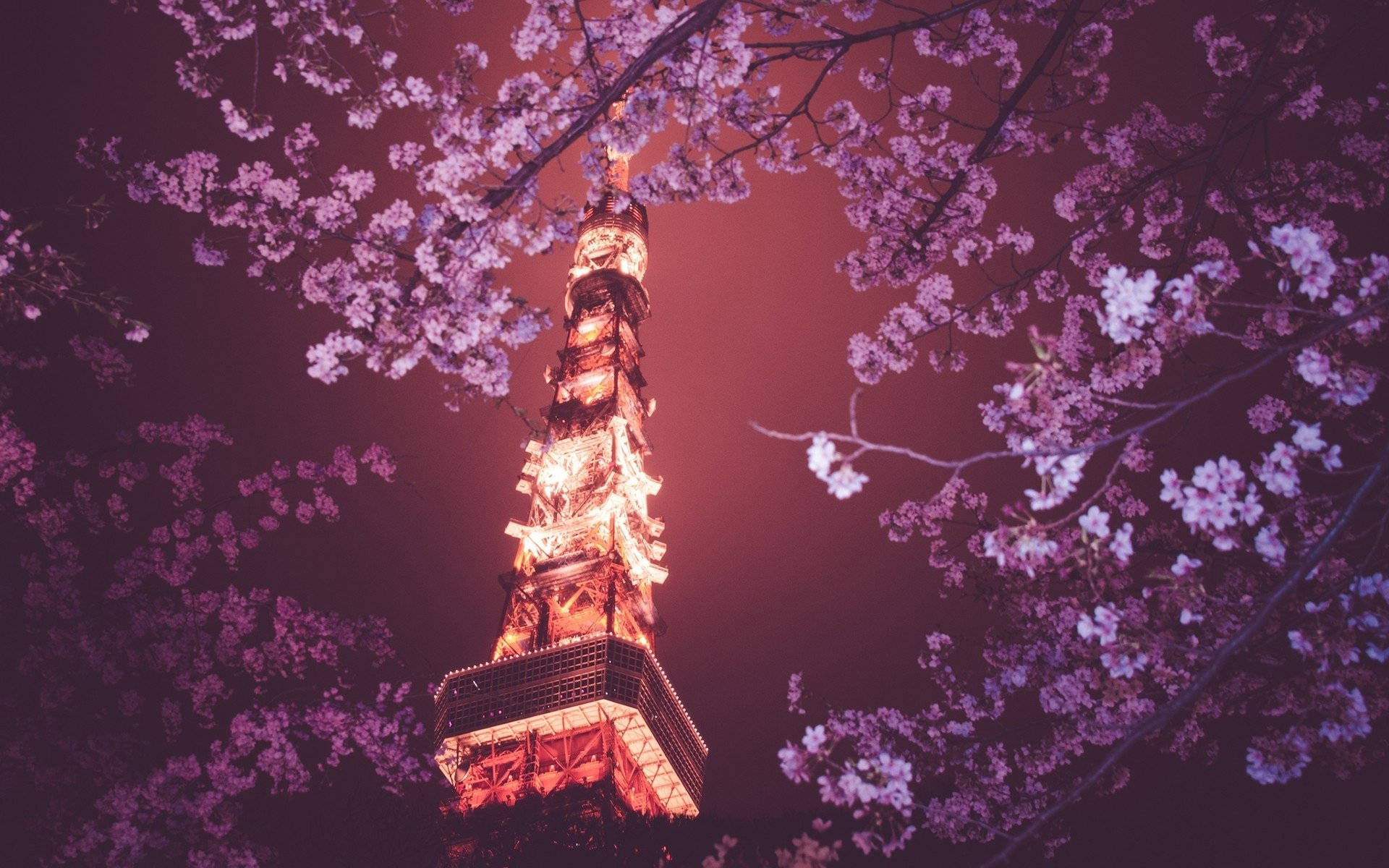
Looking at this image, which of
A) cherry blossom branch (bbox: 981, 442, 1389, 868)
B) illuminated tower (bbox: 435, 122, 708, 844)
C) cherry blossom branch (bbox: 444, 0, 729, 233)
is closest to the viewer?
cherry blossom branch (bbox: 981, 442, 1389, 868)

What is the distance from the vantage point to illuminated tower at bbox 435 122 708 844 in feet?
87.2

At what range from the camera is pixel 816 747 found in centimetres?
502

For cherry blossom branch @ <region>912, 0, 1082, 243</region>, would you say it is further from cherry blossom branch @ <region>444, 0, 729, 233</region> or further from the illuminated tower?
the illuminated tower

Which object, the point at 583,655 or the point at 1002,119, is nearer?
the point at 1002,119

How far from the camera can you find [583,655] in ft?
89.8

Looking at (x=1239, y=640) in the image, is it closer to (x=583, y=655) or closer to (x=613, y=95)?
(x=613, y=95)

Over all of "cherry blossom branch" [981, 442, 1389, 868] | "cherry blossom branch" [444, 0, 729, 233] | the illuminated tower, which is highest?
the illuminated tower

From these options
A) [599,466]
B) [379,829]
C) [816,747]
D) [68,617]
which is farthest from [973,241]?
[599,466]

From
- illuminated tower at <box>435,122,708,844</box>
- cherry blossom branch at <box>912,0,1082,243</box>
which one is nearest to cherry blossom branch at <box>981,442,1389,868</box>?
cherry blossom branch at <box>912,0,1082,243</box>

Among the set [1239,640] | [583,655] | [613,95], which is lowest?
[1239,640]

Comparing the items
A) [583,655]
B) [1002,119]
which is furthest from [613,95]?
[583,655]

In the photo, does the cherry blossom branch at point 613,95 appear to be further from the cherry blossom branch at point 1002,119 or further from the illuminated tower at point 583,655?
the illuminated tower at point 583,655

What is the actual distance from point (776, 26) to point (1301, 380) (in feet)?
16.9

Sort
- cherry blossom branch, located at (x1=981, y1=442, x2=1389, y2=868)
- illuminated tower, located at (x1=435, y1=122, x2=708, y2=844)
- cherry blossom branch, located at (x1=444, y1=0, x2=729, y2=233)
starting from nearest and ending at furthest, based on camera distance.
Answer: cherry blossom branch, located at (x1=981, y1=442, x2=1389, y2=868)
cherry blossom branch, located at (x1=444, y1=0, x2=729, y2=233)
illuminated tower, located at (x1=435, y1=122, x2=708, y2=844)
